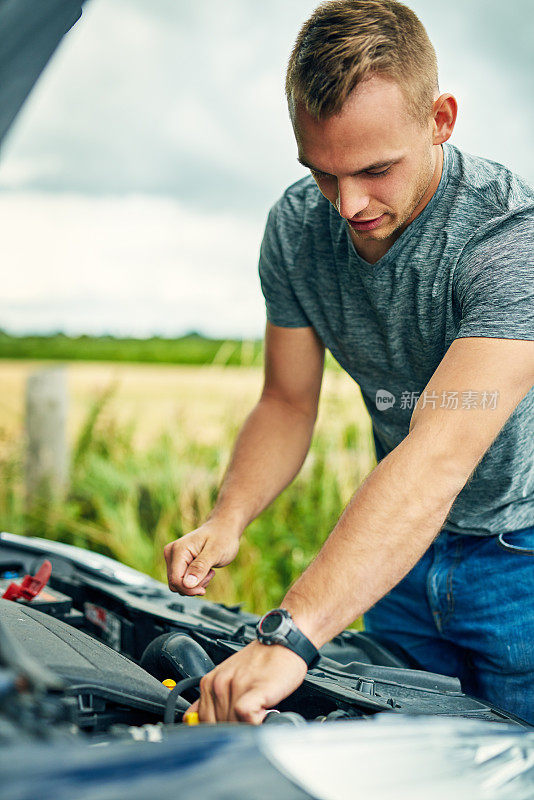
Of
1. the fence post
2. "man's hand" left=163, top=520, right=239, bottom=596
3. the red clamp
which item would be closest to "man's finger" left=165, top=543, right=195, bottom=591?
"man's hand" left=163, top=520, right=239, bottom=596

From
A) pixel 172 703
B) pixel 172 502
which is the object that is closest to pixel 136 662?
pixel 172 703

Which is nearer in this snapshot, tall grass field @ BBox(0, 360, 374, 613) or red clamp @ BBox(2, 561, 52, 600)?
red clamp @ BBox(2, 561, 52, 600)

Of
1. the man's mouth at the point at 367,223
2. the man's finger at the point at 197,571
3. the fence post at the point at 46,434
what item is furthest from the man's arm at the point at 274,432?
the fence post at the point at 46,434

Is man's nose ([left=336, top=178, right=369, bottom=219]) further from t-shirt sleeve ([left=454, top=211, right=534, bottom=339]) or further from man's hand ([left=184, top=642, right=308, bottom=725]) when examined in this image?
man's hand ([left=184, top=642, right=308, bottom=725])

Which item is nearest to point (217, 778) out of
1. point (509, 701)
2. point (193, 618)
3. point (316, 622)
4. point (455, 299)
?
point (316, 622)

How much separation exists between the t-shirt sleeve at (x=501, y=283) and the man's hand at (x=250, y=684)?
684 mm

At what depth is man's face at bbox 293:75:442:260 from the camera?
145cm

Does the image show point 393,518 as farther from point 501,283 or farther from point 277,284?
point 277,284

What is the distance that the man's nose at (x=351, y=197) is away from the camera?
59.5 inches

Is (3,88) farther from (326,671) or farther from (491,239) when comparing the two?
(326,671)

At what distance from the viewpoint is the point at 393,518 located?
1.34 m

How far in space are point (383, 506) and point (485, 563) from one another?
27.6 inches

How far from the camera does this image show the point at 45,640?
1305 mm

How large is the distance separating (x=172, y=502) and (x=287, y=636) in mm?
3405
